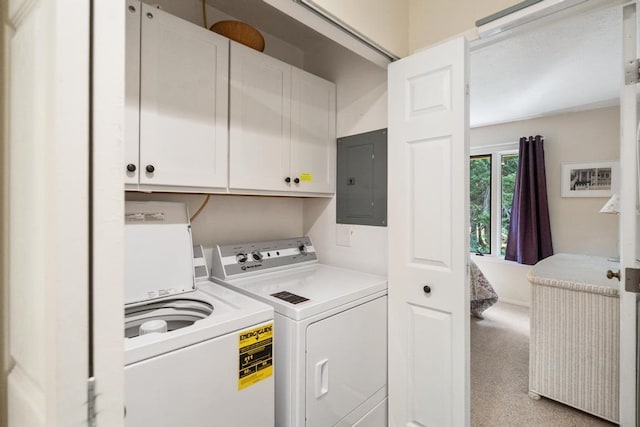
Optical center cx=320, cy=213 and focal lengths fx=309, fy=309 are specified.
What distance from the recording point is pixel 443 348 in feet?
5.03

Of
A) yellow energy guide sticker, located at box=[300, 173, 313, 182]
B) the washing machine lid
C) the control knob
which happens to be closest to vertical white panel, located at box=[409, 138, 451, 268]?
yellow energy guide sticker, located at box=[300, 173, 313, 182]

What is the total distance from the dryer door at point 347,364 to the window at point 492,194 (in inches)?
144

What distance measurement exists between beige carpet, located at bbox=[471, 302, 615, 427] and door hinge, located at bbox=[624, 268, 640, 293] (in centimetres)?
127

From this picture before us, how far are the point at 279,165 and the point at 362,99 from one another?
71cm

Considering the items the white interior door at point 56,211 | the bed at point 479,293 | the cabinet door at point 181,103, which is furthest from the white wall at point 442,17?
the bed at point 479,293

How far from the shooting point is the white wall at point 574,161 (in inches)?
142

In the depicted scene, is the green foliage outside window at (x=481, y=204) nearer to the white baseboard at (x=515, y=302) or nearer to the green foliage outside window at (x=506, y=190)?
the green foliage outside window at (x=506, y=190)

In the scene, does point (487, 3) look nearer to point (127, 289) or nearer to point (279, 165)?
point (279, 165)

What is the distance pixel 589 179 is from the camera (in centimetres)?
370

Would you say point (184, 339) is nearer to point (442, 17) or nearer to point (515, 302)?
point (442, 17)

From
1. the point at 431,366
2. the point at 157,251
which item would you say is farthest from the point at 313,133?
the point at 431,366

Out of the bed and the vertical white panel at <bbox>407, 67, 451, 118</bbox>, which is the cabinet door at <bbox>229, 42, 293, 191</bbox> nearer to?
the vertical white panel at <bbox>407, 67, 451, 118</bbox>

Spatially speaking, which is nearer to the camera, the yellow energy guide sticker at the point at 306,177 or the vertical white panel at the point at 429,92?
the vertical white panel at the point at 429,92

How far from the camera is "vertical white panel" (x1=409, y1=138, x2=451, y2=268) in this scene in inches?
58.9
